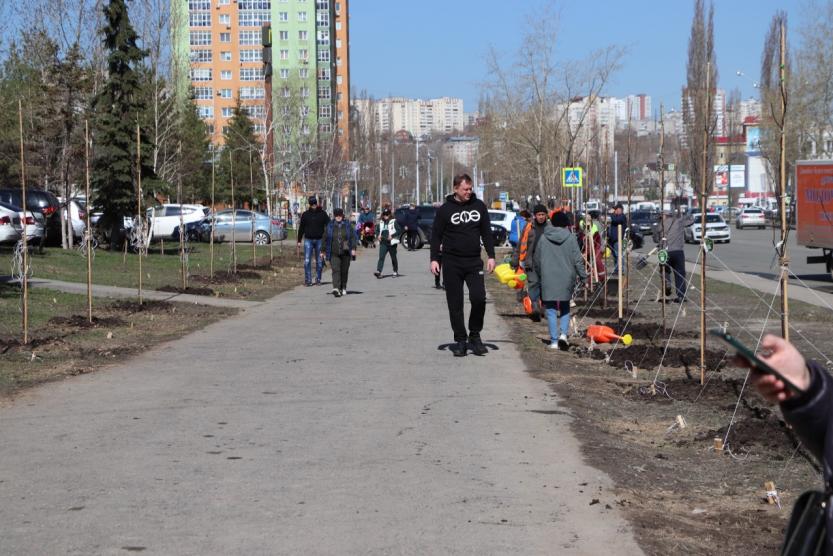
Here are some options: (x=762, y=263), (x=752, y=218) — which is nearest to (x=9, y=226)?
(x=762, y=263)

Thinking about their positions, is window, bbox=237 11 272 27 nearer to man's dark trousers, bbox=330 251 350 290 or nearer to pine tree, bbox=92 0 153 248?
pine tree, bbox=92 0 153 248

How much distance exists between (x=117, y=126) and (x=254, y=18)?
95.6m

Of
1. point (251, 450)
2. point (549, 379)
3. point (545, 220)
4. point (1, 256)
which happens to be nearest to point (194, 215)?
point (1, 256)

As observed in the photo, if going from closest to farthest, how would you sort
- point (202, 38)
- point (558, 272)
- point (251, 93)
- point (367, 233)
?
point (558, 272) < point (367, 233) < point (251, 93) < point (202, 38)

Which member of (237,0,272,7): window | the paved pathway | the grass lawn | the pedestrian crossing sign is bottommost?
the paved pathway

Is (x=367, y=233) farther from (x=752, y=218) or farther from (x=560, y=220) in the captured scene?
(x=752, y=218)

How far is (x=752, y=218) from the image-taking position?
83.4 meters

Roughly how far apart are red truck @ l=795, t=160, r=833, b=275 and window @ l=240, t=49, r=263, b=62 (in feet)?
347

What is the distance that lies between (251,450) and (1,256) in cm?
2211

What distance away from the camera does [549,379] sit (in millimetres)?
11492

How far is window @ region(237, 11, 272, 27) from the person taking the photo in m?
128

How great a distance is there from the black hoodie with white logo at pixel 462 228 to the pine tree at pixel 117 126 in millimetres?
24939

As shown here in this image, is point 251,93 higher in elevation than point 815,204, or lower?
higher

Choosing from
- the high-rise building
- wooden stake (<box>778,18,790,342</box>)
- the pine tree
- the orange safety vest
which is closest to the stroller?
the pine tree
